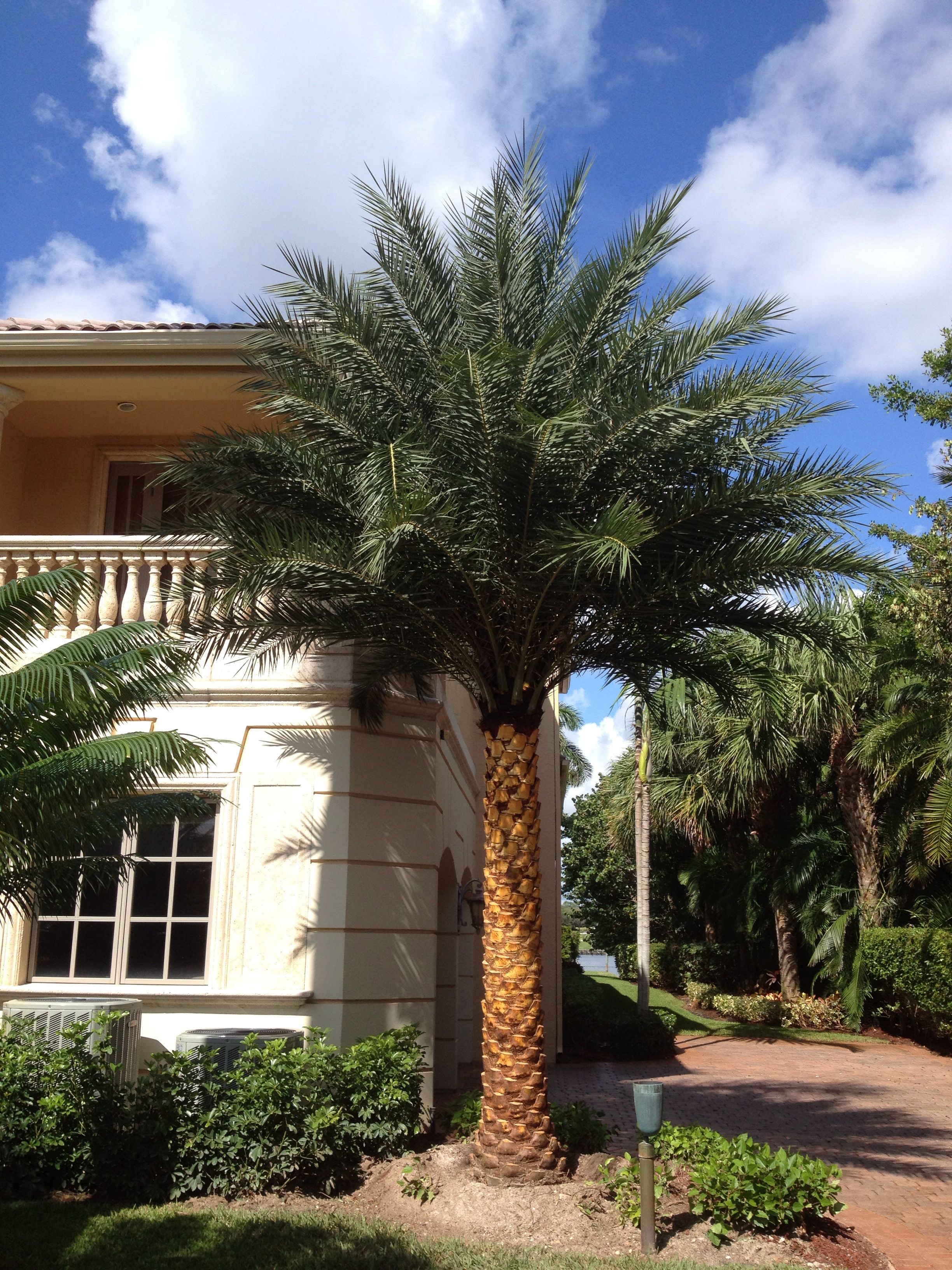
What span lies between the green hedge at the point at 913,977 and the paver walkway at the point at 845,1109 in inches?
26.6

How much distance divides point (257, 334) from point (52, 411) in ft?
16.9

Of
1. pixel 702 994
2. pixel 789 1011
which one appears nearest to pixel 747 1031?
pixel 789 1011

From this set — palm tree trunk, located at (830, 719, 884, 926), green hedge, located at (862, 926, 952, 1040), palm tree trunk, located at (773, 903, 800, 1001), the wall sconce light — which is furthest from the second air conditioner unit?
palm tree trunk, located at (773, 903, 800, 1001)

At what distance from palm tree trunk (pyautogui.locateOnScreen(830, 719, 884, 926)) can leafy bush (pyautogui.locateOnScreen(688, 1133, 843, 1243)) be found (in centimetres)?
1458

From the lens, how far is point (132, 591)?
1022 centimetres

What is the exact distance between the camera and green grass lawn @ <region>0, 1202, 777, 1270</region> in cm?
636

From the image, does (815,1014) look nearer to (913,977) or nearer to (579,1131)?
(913,977)

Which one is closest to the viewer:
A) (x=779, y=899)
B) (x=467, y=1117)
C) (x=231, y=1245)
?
(x=231, y=1245)

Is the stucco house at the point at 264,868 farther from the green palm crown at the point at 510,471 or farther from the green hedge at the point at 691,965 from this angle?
→ the green hedge at the point at 691,965

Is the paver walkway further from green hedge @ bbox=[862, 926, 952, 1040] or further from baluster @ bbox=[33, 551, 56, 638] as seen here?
baluster @ bbox=[33, 551, 56, 638]

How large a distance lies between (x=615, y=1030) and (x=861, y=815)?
6770 millimetres

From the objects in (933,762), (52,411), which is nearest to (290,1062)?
(52,411)

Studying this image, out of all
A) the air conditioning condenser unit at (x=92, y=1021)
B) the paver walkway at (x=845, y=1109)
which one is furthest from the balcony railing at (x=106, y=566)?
the paver walkway at (x=845, y=1109)

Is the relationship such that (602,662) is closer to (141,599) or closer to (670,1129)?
(670,1129)
